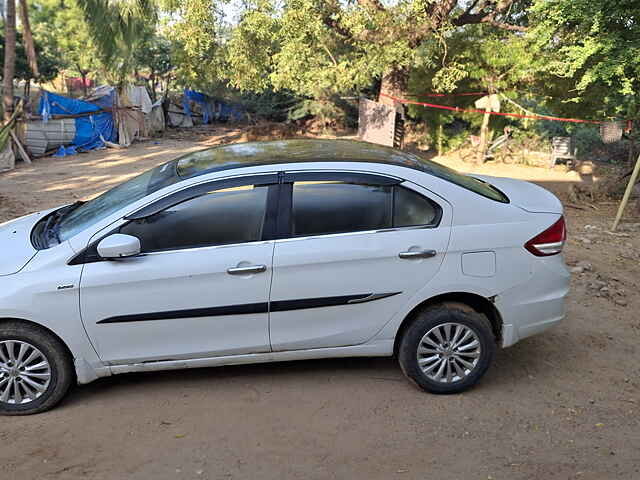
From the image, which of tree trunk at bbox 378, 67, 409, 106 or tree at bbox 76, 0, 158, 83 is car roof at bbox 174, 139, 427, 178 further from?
tree at bbox 76, 0, 158, 83

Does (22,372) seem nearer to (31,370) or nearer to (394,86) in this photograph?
(31,370)

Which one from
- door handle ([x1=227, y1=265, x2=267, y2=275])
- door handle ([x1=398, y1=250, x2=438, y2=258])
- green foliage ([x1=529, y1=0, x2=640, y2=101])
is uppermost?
green foliage ([x1=529, y1=0, x2=640, y2=101])

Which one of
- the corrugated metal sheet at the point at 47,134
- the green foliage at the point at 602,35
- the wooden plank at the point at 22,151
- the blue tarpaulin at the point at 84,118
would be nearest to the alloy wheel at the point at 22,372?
the green foliage at the point at 602,35

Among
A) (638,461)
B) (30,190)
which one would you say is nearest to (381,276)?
(638,461)

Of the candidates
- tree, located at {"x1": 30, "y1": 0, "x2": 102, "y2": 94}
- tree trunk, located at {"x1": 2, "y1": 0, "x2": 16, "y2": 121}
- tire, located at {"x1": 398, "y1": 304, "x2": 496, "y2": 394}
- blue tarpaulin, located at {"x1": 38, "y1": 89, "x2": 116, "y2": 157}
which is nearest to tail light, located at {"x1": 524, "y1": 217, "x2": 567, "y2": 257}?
tire, located at {"x1": 398, "y1": 304, "x2": 496, "y2": 394}

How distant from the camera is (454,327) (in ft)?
12.9

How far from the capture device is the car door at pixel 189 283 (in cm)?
368

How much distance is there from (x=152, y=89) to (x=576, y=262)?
26.3m

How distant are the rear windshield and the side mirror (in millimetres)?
1983

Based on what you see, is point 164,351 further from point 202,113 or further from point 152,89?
point 152,89

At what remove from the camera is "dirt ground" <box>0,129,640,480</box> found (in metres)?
3.28

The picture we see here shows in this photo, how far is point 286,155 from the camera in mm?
4227

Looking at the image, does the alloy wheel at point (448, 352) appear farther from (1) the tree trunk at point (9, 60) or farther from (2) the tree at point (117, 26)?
(2) the tree at point (117, 26)

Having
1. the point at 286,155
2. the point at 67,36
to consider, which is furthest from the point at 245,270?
the point at 67,36
